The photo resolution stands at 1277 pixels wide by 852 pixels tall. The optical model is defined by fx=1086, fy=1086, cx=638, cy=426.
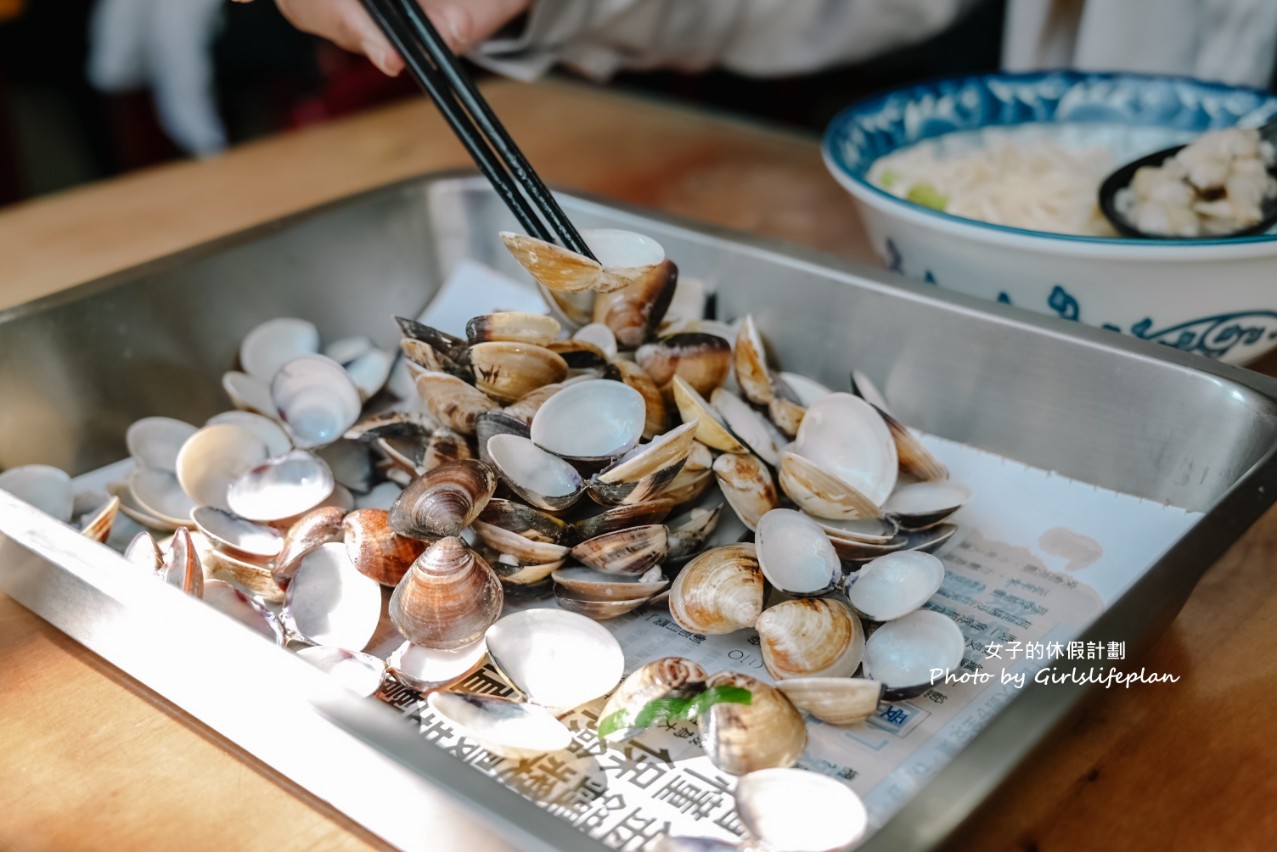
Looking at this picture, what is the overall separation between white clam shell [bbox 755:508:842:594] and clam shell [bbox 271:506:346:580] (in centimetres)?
26

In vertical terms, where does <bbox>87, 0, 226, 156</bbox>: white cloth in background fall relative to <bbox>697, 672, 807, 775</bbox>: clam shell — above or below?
below

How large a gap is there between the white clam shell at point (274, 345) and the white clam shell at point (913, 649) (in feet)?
1.81

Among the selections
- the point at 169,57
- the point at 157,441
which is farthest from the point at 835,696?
the point at 169,57

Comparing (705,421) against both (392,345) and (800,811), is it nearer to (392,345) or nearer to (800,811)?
(800,811)

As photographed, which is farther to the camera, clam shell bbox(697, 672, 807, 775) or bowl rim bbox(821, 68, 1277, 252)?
bowl rim bbox(821, 68, 1277, 252)

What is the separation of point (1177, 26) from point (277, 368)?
39.0 inches

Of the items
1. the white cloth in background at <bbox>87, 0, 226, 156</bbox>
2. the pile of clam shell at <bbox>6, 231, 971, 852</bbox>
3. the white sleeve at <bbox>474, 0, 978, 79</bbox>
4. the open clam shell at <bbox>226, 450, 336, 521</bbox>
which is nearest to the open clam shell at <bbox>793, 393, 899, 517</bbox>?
the pile of clam shell at <bbox>6, 231, 971, 852</bbox>

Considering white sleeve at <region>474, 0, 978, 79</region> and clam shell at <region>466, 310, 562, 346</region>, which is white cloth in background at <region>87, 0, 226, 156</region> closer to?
white sleeve at <region>474, 0, 978, 79</region>

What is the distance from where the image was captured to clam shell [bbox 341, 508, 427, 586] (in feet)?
2.11

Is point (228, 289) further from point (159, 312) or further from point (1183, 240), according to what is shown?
point (1183, 240)

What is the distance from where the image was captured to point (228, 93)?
8.40ft

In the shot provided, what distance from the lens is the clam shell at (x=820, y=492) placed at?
66 cm

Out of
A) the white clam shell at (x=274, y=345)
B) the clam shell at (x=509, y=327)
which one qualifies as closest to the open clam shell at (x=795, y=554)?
the clam shell at (x=509, y=327)

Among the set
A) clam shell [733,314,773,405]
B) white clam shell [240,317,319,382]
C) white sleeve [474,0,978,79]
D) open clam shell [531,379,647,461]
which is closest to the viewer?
open clam shell [531,379,647,461]
